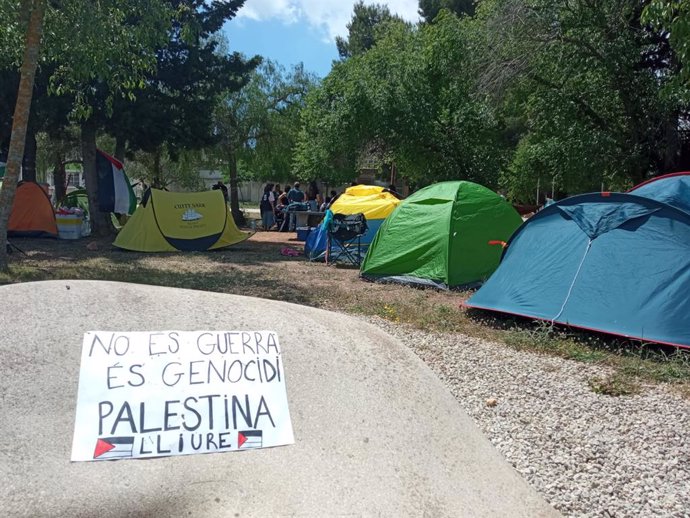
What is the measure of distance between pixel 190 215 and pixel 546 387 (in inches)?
423

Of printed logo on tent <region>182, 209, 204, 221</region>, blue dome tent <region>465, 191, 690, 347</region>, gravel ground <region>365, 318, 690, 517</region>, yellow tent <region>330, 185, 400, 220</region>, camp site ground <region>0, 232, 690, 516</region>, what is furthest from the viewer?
printed logo on tent <region>182, 209, 204, 221</region>

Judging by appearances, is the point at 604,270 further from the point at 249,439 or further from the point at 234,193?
the point at 234,193

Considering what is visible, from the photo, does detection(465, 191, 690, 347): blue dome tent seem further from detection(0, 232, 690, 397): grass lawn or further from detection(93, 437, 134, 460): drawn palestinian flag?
detection(93, 437, 134, 460): drawn palestinian flag

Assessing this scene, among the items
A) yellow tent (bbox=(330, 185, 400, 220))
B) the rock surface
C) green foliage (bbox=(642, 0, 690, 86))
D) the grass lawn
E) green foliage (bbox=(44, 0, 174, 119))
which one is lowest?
the grass lawn

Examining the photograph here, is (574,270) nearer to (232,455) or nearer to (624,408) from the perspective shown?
(624,408)

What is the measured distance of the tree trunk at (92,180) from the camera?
16.1 m

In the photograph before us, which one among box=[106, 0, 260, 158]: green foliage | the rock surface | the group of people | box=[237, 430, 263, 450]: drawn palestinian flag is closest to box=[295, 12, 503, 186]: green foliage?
the group of people

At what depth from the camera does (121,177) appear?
16.9 meters

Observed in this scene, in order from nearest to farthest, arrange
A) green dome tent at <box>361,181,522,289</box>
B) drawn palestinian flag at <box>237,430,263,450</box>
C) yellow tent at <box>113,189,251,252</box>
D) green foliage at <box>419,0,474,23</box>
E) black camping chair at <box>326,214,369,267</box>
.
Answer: drawn palestinian flag at <box>237,430,263,450</box> → green dome tent at <box>361,181,522,289</box> → black camping chair at <box>326,214,369,267</box> → yellow tent at <box>113,189,251,252</box> → green foliage at <box>419,0,474,23</box>

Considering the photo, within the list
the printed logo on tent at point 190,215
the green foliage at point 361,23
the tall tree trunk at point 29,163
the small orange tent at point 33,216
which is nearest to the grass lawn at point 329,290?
the small orange tent at point 33,216

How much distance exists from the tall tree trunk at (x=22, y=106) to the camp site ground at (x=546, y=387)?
3.64 ft

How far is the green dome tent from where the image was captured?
9.88m

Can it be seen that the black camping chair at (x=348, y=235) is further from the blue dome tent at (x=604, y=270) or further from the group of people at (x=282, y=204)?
the group of people at (x=282, y=204)

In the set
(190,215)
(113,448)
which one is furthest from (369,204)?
(113,448)
